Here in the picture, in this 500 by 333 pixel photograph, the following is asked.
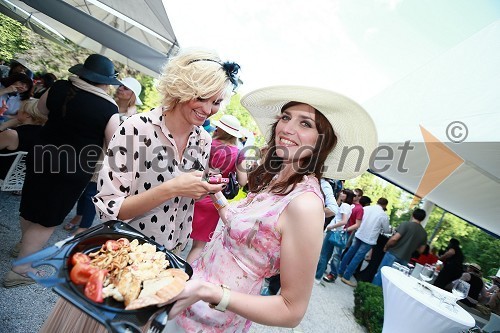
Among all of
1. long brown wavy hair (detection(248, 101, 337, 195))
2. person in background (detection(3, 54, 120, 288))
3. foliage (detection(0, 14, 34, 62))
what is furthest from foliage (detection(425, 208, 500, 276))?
foliage (detection(0, 14, 34, 62))

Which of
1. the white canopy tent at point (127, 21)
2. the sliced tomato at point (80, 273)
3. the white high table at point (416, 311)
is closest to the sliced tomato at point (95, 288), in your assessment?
the sliced tomato at point (80, 273)

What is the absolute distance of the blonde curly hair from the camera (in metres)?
1.46

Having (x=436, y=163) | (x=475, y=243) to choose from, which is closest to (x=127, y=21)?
(x=436, y=163)

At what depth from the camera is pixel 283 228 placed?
45.0 inches

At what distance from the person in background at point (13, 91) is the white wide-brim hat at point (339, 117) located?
4.28 metres

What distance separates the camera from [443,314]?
2.68m

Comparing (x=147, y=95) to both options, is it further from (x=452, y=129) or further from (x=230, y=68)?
(x=230, y=68)

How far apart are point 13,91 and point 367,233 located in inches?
289

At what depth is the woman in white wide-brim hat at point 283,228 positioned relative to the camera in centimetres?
106

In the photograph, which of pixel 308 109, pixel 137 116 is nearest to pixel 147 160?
pixel 137 116

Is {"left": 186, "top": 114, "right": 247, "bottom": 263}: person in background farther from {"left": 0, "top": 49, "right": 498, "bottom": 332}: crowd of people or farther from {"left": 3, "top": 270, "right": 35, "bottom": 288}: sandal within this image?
{"left": 3, "top": 270, "right": 35, "bottom": 288}: sandal

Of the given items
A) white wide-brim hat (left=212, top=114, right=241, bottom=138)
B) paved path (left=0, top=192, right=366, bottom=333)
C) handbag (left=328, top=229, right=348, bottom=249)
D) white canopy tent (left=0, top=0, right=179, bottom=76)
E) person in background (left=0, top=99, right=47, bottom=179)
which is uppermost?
white canopy tent (left=0, top=0, right=179, bottom=76)

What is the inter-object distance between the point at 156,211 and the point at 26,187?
1727 mm

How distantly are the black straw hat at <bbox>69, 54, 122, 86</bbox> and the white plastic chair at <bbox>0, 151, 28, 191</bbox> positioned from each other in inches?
58.9
